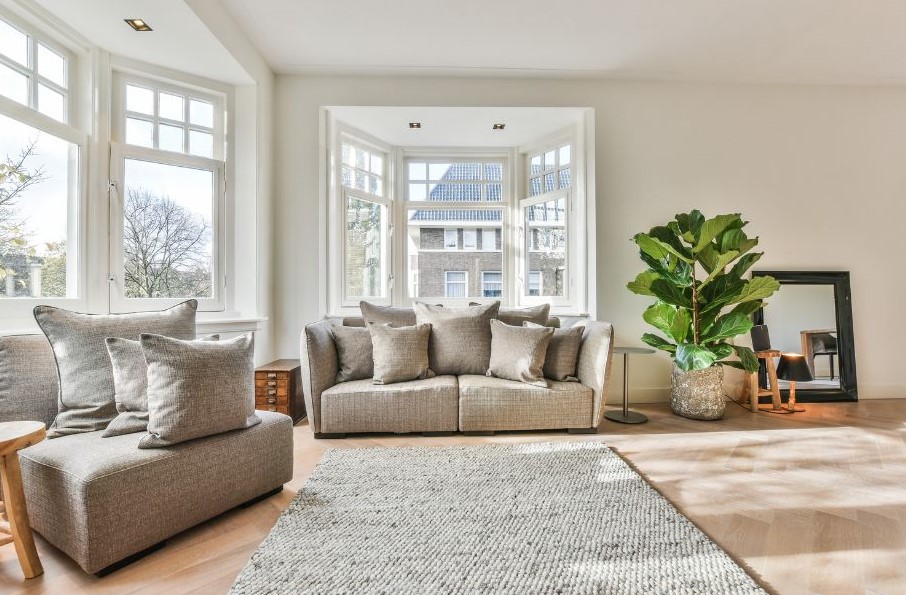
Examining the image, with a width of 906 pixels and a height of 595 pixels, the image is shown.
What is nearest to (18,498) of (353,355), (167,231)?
(353,355)

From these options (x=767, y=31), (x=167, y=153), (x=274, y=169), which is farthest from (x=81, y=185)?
(x=767, y=31)

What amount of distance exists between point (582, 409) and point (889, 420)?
2.45 metres

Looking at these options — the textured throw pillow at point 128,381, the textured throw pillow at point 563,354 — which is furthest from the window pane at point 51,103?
the textured throw pillow at point 563,354

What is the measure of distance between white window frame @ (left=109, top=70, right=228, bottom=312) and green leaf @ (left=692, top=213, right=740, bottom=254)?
3.56 meters

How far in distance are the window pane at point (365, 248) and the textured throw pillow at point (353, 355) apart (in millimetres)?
865

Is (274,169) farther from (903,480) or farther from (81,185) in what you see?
(903,480)

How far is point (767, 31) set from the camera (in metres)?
3.23

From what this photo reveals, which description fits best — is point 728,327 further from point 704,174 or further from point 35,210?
point 35,210

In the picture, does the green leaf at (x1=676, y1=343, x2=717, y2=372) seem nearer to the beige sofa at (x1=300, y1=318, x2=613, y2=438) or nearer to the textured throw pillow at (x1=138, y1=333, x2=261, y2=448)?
the beige sofa at (x1=300, y1=318, x2=613, y2=438)

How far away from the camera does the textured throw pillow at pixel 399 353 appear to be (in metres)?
3.02

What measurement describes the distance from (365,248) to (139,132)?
1.85 meters

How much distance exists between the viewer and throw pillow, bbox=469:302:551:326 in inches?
137

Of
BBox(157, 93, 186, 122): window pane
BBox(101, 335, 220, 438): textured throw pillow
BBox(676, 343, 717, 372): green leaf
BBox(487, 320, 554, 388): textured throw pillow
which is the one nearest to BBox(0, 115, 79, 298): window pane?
BBox(157, 93, 186, 122): window pane

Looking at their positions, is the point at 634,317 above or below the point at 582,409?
above
